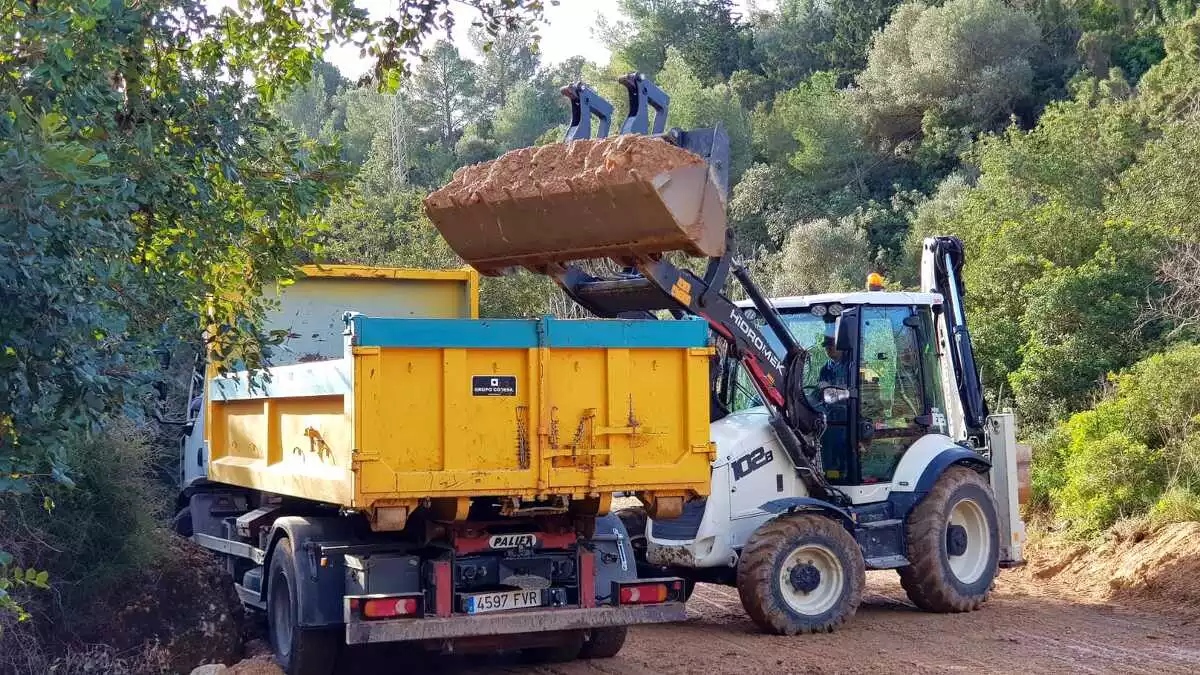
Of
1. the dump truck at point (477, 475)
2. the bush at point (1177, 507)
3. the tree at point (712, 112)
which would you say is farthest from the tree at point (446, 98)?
the dump truck at point (477, 475)

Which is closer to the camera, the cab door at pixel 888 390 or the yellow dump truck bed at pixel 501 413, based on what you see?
the yellow dump truck bed at pixel 501 413

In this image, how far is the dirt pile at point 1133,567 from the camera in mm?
11125

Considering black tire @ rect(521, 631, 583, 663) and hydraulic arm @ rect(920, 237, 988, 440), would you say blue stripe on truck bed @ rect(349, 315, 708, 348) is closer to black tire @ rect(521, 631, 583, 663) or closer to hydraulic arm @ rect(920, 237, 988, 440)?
black tire @ rect(521, 631, 583, 663)

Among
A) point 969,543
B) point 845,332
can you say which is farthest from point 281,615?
point 969,543

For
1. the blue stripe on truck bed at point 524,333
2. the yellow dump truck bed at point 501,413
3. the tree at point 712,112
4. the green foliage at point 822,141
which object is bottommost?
the yellow dump truck bed at point 501,413

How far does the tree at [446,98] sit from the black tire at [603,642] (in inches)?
2226

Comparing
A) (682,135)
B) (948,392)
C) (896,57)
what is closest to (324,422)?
(682,135)

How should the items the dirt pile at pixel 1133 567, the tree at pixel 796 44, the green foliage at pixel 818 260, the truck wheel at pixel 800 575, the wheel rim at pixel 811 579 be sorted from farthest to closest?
the tree at pixel 796 44 → the green foliage at pixel 818 260 → the dirt pile at pixel 1133 567 → the wheel rim at pixel 811 579 → the truck wheel at pixel 800 575

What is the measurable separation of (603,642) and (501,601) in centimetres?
152

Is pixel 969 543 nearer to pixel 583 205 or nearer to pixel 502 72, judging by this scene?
pixel 583 205

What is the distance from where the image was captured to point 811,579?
9.66m

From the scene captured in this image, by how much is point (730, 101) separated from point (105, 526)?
123ft

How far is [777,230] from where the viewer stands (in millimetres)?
36625

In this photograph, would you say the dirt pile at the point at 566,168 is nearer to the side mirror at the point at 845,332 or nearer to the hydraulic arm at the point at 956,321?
the side mirror at the point at 845,332
